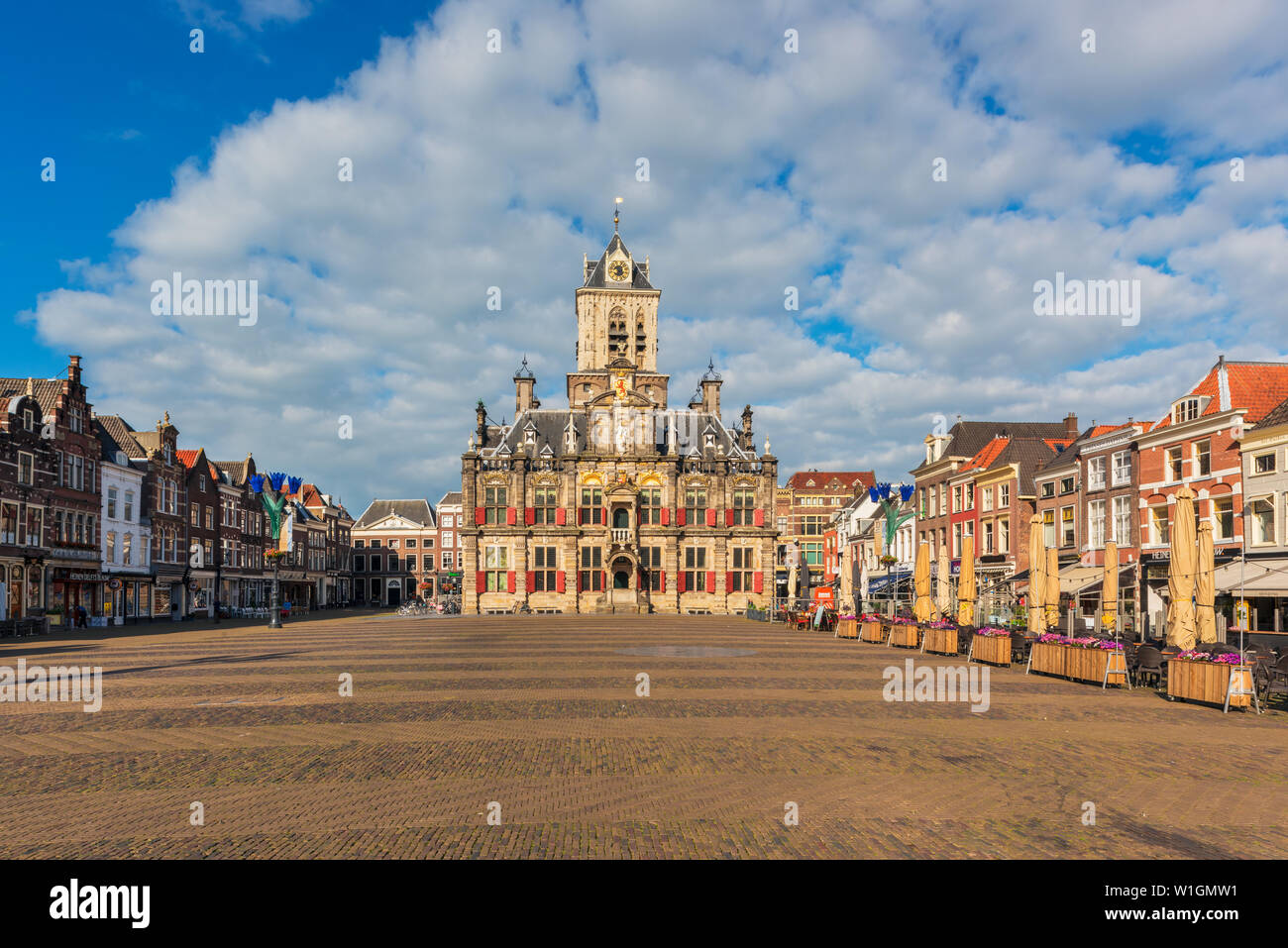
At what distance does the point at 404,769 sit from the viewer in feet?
33.1

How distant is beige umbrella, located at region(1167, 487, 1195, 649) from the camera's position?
17609mm

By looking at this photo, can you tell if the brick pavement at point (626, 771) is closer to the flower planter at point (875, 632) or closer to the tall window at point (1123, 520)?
the flower planter at point (875, 632)

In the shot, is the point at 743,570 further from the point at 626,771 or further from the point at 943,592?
the point at 626,771

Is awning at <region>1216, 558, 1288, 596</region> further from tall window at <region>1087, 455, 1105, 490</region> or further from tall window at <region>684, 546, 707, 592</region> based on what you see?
tall window at <region>684, 546, 707, 592</region>

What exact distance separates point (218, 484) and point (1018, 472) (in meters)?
55.6

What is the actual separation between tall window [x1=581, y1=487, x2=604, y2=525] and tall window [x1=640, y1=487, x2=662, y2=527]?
9.55 ft

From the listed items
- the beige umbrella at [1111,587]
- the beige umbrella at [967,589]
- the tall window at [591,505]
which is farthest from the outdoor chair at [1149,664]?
the tall window at [591,505]

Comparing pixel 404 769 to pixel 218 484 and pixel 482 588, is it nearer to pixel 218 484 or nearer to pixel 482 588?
pixel 482 588

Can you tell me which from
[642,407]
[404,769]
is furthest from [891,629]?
[642,407]

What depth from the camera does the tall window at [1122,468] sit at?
36.0 m

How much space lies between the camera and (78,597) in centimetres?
4600

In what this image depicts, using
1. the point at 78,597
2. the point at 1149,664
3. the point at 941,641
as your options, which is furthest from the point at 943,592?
the point at 78,597

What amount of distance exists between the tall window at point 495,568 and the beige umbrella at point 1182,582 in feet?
153

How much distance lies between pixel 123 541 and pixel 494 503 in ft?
74.7
